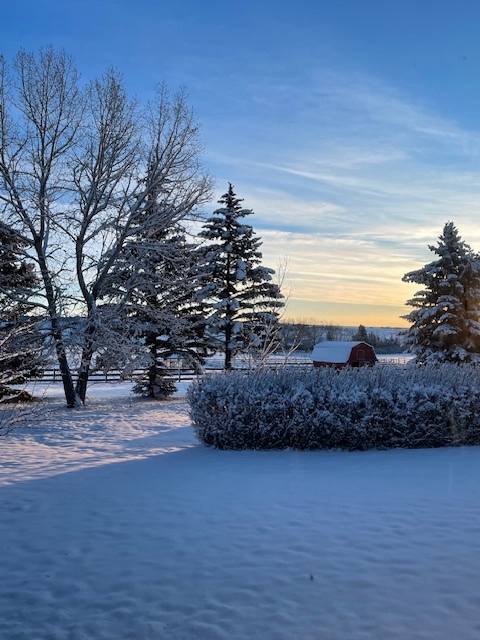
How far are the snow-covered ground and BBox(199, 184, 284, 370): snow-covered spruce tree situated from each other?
16.7 metres

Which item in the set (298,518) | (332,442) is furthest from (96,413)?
(298,518)

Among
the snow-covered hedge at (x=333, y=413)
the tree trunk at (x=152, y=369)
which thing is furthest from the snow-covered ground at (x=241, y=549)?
the tree trunk at (x=152, y=369)

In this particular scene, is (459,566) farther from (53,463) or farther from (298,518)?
(53,463)

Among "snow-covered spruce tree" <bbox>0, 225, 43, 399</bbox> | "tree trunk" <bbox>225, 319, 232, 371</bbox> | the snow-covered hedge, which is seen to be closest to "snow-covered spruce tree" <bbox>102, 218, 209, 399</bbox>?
"tree trunk" <bbox>225, 319, 232, 371</bbox>

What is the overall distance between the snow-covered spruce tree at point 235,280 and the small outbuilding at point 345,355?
12.2 metres

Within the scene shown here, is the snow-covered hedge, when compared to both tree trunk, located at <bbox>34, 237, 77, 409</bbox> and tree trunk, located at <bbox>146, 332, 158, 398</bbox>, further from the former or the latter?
tree trunk, located at <bbox>146, 332, 158, 398</bbox>

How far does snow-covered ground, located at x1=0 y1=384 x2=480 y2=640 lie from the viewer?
367 cm

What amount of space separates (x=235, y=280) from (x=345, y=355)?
47.7 feet

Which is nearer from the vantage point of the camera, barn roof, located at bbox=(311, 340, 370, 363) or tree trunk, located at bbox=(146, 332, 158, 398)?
tree trunk, located at bbox=(146, 332, 158, 398)

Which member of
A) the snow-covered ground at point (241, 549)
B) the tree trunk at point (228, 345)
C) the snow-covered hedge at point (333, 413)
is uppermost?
the tree trunk at point (228, 345)

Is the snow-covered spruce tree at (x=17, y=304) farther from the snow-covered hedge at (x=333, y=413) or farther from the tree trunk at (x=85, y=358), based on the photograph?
the snow-covered hedge at (x=333, y=413)

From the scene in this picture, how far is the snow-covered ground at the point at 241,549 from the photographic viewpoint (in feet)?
12.1

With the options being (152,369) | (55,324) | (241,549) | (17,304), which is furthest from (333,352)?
(241,549)

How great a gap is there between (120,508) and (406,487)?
3973 millimetres
